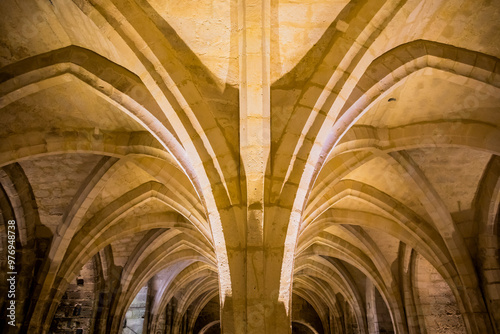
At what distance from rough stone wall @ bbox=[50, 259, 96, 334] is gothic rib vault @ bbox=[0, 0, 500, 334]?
0.05 meters

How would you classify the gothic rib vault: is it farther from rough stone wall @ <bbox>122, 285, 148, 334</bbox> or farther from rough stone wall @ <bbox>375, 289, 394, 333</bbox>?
rough stone wall @ <bbox>122, 285, 148, 334</bbox>

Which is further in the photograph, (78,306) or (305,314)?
(305,314)

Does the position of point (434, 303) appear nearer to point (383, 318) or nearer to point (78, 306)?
point (383, 318)

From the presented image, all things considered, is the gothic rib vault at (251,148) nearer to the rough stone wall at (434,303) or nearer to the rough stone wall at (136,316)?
the rough stone wall at (434,303)

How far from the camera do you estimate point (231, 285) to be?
Result: 3.35 m

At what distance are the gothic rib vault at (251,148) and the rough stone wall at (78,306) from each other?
50mm

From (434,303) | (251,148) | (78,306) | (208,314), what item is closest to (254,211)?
(251,148)

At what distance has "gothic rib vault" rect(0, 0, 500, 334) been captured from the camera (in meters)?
3.72

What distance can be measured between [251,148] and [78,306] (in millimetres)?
8599

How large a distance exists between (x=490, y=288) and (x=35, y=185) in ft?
26.5

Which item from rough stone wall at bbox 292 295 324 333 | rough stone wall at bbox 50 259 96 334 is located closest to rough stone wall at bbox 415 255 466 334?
rough stone wall at bbox 50 259 96 334

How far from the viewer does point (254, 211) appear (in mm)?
3535

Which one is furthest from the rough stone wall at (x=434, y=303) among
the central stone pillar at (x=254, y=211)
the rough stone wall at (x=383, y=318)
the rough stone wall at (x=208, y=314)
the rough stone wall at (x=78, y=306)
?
the rough stone wall at (x=208, y=314)

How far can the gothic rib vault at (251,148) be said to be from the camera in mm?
3717
